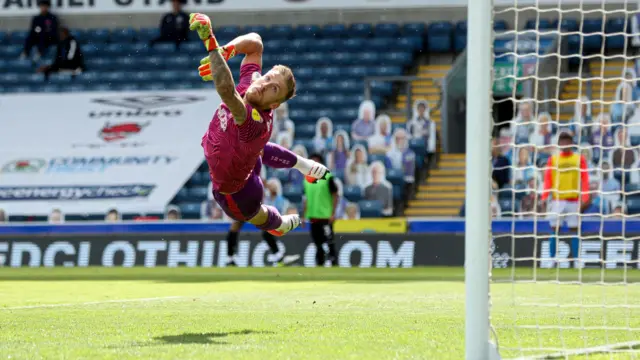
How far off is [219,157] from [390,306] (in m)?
2.39

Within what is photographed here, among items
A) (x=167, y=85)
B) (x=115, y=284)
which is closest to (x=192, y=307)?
Answer: (x=115, y=284)

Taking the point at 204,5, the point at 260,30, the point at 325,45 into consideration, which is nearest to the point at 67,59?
the point at 204,5

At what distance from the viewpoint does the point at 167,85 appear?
2714 centimetres

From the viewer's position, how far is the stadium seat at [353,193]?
70.4 ft

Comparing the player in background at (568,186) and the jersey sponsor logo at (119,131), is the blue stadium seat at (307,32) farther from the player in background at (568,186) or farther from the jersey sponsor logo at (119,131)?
the player in background at (568,186)

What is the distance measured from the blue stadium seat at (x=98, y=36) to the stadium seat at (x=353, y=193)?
1055cm

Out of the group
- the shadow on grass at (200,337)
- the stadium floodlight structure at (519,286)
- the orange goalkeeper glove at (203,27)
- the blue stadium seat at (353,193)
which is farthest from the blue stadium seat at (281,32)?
the shadow on grass at (200,337)

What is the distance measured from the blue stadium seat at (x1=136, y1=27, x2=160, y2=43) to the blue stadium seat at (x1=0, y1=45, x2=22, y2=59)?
10.9 feet

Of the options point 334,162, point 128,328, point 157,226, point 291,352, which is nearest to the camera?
point 291,352

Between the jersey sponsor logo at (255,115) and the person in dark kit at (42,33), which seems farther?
the person in dark kit at (42,33)

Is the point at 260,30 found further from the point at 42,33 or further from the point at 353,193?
the point at 353,193

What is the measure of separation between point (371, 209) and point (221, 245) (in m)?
2.98

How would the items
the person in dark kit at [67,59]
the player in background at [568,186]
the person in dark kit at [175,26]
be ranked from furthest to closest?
the person in dark kit at [175,26], the person in dark kit at [67,59], the player in background at [568,186]

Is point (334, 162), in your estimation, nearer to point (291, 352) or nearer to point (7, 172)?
point (7, 172)
